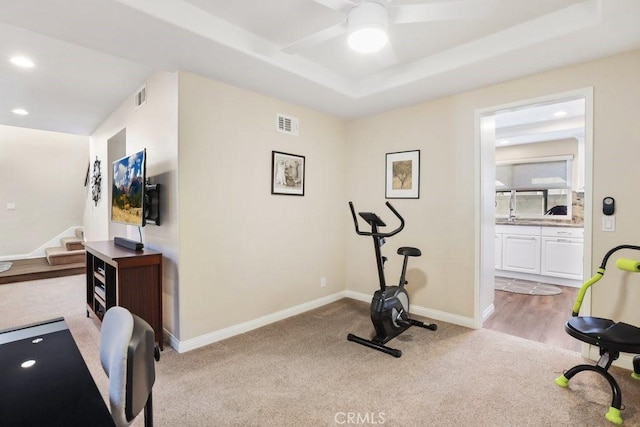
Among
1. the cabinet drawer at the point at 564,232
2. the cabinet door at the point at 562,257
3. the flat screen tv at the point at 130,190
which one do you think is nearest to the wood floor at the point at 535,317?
the cabinet door at the point at 562,257

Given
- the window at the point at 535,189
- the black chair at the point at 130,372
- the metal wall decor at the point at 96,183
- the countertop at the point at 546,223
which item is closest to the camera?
the black chair at the point at 130,372

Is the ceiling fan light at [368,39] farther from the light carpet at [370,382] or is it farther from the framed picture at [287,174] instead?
the light carpet at [370,382]

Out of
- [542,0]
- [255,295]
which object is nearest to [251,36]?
[542,0]

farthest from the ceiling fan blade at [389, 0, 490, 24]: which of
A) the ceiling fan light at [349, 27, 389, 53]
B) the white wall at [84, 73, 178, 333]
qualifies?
the white wall at [84, 73, 178, 333]

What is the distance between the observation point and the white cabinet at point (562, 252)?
461 cm

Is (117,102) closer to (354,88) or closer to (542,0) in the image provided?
(354,88)

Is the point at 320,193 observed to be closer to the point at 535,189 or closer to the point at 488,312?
the point at 488,312

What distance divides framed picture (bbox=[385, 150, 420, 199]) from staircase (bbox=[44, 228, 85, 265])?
568 centimetres

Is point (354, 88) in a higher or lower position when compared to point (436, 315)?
higher

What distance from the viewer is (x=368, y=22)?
1646 mm

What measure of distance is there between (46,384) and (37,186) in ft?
24.8

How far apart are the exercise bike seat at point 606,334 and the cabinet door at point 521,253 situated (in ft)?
10.5

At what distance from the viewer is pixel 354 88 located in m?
3.37

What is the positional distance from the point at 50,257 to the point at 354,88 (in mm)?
5948
